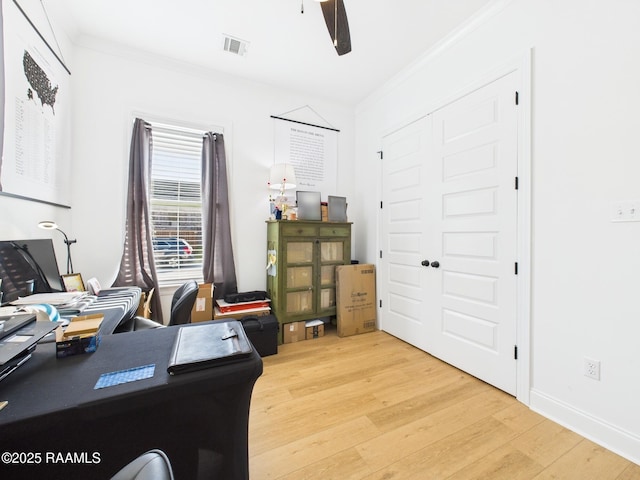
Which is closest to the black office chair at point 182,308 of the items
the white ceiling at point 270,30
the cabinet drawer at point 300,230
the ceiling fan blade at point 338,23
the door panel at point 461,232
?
the cabinet drawer at point 300,230

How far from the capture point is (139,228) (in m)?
2.57

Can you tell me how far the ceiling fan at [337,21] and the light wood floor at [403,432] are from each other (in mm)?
2423

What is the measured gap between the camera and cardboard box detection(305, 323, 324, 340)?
299 centimetres

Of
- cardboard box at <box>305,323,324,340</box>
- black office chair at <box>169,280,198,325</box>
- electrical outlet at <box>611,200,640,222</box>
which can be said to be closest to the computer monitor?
black office chair at <box>169,280,198,325</box>

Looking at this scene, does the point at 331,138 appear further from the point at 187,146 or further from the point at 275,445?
the point at 275,445

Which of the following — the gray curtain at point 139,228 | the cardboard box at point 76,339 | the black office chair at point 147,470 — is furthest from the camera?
the gray curtain at point 139,228

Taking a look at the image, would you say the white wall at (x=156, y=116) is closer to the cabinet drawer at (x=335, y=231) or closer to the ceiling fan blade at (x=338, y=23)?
the cabinet drawer at (x=335, y=231)

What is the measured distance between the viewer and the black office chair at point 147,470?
418 millimetres

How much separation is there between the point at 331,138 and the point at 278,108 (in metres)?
0.77

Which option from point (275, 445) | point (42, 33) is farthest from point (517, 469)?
point (42, 33)

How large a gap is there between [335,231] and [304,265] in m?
0.56

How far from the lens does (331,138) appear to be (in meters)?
3.58

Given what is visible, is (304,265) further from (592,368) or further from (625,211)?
(625,211)

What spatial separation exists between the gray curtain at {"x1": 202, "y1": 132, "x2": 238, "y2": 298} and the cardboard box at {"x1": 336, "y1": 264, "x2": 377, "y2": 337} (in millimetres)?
1193
